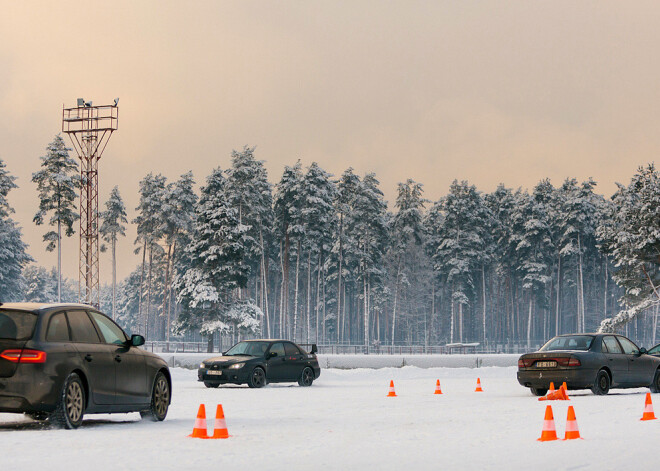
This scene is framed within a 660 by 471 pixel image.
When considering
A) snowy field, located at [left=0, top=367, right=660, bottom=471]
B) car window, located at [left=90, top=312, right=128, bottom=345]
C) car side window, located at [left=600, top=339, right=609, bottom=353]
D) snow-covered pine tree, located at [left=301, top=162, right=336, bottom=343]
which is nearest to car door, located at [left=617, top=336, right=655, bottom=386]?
car side window, located at [left=600, top=339, right=609, bottom=353]

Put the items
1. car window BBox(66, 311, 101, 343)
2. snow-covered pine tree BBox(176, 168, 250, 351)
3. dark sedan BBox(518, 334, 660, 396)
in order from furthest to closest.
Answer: snow-covered pine tree BBox(176, 168, 250, 351), dark sedan BBox(518, 334, 660, 396), car window BBox(66, 311, 101, 343)

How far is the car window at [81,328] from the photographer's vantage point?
12.9 m

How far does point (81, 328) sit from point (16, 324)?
1040 mm

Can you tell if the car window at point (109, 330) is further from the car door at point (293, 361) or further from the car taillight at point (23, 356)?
the car door at point (293, 361)

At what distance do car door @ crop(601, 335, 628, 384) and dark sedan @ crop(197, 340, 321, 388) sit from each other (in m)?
10.0

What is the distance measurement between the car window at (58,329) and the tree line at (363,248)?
192 ft

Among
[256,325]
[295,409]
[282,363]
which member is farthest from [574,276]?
[295,409]

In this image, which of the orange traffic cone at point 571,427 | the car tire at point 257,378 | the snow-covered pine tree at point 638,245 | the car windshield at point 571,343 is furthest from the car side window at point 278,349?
the snow-covered pine tree at point 638,245

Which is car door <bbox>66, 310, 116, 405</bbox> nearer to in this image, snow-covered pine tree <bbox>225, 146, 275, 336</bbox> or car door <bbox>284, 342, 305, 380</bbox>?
car door <bbox>284, 342, 305, 380</bbox>

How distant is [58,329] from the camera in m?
12.6

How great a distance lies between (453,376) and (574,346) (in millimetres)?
18407

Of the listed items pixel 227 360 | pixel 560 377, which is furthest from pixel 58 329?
pixel 227 360

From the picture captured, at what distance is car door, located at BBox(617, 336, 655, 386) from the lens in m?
23.3

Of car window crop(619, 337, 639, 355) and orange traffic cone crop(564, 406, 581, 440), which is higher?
car window crop(619, 337, 639, 355)
